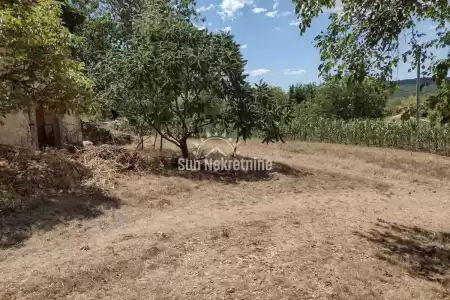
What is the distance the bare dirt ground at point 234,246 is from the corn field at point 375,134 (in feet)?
25.2

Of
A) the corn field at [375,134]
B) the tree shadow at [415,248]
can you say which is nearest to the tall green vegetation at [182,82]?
the tree shadow at [415,248]

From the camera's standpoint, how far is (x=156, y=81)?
28.9 feet

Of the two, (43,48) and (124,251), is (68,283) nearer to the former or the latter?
(124,251)

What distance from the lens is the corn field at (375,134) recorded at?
48.1ft

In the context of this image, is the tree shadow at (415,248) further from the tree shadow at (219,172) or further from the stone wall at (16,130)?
the stone wall at (16,130)

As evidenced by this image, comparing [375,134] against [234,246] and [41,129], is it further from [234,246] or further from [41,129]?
[234,246]

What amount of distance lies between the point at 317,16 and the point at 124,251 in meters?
3.59

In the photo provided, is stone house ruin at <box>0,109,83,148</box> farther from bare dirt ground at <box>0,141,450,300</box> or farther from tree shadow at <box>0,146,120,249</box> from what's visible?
bare dirt ground at <box>0,141,450,300</box>

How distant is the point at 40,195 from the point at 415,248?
5682 mm

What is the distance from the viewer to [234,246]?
4.36 metres

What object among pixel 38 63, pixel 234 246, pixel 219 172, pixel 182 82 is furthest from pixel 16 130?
pixel 234 246

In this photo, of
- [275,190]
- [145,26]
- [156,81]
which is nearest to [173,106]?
[156,81]

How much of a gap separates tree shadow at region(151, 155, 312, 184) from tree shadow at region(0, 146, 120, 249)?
2.16 metres

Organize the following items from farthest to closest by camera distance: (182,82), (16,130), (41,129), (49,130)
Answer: (49,130), (41,129), (182,82), (16,130)
